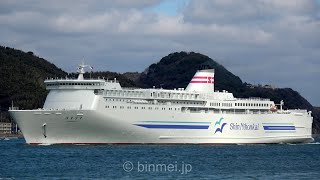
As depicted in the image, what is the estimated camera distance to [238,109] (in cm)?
8244

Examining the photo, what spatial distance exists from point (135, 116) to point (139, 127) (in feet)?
3.70

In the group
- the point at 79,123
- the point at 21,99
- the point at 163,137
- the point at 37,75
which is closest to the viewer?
the point at 79,123

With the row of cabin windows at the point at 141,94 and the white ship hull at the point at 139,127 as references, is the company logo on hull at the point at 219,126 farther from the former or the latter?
the row of cabin windows at the point at 141,94

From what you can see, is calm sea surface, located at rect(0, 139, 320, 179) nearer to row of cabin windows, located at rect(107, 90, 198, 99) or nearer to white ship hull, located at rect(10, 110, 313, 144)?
white ship hull, located at rect(10, 110, 313, 144)

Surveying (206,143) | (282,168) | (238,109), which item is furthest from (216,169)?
(238,109)

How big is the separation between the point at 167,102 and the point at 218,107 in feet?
23.9

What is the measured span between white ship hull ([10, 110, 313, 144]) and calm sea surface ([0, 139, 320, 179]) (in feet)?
3.77

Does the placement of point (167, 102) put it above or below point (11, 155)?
above

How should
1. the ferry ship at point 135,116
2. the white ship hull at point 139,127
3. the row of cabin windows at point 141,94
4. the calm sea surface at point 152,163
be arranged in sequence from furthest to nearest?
the row of cabin windows at point 141,94 < the ferry ship at point 135,116 < the white ship hull at point 139,127 < the calm sea surface at point 152,163

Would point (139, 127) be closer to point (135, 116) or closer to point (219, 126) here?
point (135, 116)

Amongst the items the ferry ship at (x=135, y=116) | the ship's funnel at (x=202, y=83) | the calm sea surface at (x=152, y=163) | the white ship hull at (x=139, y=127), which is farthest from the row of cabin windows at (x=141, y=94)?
the ship's funnel at (x=202, y=83)

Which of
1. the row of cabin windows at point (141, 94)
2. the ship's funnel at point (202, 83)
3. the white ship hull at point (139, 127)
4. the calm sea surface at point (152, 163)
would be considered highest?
the ship's funnel at point (202, 83)

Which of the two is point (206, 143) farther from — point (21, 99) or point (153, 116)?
point (21, 99)

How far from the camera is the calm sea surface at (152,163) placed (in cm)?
4641
